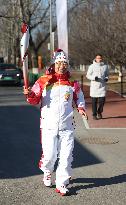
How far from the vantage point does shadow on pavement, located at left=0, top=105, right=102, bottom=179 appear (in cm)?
831

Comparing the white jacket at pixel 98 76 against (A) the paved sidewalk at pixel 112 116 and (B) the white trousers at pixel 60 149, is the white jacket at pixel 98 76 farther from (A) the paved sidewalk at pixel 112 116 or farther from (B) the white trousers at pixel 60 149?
(B) the white trousers at pixel 60 149

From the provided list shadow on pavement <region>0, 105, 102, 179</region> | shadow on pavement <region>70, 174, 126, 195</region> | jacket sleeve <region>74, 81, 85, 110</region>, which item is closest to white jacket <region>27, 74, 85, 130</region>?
jacket sleeve <region>74, 81, 85, 110</region>

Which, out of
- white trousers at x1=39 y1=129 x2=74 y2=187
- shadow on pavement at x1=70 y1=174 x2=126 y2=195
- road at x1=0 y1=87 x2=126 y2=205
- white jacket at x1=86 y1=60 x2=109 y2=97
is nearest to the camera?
road at x1=0 y1=87 x2=126 y2=205

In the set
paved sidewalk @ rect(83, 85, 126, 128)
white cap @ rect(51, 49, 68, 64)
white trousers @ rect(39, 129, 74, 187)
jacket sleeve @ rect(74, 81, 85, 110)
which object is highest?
white cap @ rect(51, 49, 68, 64)

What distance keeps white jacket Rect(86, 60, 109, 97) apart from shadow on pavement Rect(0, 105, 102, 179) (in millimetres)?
1805

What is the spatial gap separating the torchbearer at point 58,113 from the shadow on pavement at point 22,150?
3.61ft

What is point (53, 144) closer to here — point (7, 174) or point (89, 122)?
point (7, 174)

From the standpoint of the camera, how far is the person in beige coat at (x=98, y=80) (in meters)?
14.6

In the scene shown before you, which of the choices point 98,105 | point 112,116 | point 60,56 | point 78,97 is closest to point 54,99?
point 78,97

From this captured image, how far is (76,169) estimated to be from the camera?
835cm

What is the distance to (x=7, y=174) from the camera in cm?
800

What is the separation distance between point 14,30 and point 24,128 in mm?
45672

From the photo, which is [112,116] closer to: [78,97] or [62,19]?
[78,97]

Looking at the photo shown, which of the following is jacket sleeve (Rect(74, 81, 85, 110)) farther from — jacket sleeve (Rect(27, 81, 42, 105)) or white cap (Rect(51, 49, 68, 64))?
jacket sleeve (Rect(27, 81, 42, 105))
